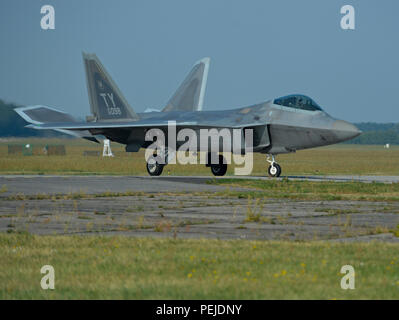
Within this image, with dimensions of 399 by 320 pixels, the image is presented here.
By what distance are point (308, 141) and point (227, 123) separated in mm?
3196

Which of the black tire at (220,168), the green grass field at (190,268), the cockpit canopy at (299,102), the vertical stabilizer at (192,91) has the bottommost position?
the green grass field at (190,268)

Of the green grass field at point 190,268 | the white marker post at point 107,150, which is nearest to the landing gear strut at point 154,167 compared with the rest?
the green grass field at point 190,268

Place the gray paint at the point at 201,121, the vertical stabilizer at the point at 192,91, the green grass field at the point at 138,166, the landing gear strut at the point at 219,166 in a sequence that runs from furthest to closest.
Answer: the green grass field at the point at 138,166, the vertical stabilizer at the point at 192,91, the landing gear strut at the point at 219,166, the gray paint at the point at 201,121

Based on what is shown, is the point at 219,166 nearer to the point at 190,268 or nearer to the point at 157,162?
the point at 157,162

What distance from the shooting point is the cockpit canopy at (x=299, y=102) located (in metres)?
25.4

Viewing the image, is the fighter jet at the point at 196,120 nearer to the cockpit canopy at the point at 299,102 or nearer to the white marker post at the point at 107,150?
the cockpit canopy at the point at 299,102

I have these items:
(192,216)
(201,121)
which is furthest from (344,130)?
(192,216)

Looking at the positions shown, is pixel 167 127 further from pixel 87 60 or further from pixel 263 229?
pixel 263 229

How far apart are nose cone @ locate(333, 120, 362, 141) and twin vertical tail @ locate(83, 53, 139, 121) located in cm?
949

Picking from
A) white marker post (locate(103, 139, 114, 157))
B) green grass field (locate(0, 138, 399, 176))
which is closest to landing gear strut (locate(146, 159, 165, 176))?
green grass field (locate(0, 138, 399, 176))

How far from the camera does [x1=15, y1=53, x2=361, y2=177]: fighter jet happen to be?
995 inches

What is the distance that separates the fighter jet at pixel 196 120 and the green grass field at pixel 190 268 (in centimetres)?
1512

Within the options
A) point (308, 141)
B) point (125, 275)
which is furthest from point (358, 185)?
point (125, 275)
